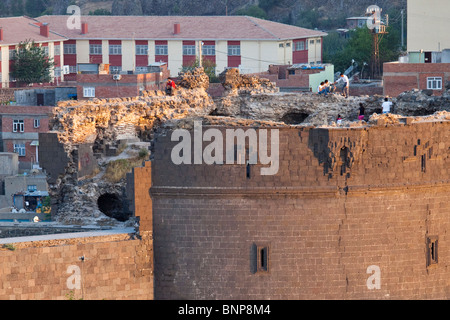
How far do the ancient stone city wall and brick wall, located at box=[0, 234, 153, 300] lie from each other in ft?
1.85

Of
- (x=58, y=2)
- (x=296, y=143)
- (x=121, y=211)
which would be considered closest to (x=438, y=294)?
(x=296, y=143)

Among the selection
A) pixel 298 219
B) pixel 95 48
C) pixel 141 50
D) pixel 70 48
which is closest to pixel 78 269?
pixel 298 219

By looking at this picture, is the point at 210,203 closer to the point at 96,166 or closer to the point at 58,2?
the point at 96,166

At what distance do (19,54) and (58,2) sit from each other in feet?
147

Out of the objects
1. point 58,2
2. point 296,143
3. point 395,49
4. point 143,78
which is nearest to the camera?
point 296,143

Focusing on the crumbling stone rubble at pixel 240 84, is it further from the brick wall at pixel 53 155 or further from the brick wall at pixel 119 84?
the brick wall at pixel 119 84

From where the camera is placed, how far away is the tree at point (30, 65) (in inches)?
3841

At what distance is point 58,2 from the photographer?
141500 mm

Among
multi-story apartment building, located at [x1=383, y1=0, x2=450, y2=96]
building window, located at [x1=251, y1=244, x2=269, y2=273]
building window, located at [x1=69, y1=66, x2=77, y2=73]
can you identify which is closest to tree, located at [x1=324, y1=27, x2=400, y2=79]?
multi-story apartment building, located at [x1=383, y1=0, x2=450, y2=96]

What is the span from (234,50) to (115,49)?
8.80 m

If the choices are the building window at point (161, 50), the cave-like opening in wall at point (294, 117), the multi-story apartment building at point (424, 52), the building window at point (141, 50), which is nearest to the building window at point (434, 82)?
the multi-story apartment building at point (424, 52)

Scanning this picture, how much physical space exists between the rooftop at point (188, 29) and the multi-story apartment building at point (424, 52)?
24.4 meters

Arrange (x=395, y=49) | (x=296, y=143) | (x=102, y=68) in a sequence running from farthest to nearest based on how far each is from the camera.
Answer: (x=395, y=49), (x=102, y=68), (x=296, y=143)

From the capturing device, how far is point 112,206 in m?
35.2
